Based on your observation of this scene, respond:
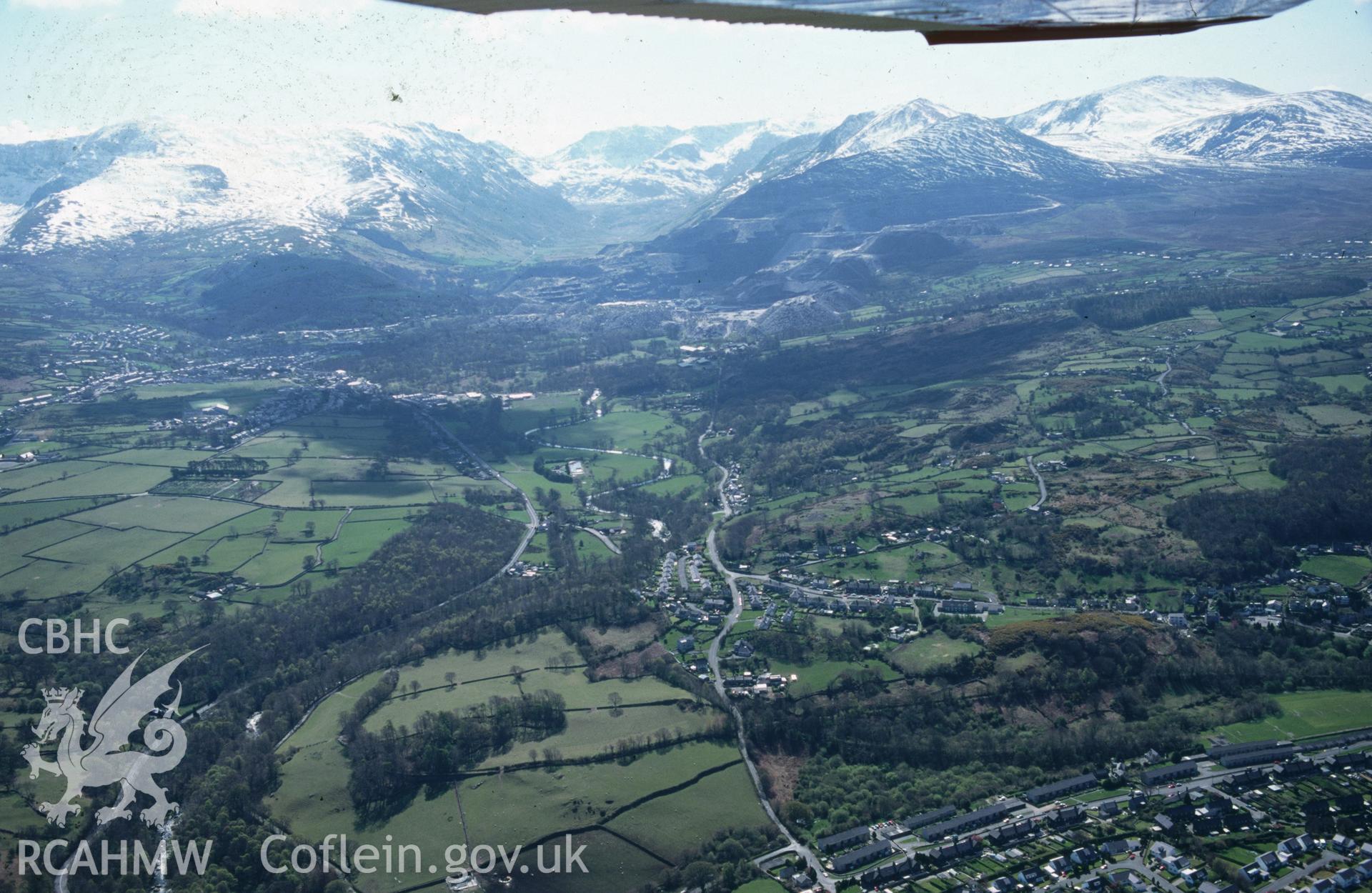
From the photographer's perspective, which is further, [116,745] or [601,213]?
[601,213]

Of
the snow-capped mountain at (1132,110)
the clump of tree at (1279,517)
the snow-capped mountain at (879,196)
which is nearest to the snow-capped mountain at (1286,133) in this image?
the snow-capped mountain at (1132,110)

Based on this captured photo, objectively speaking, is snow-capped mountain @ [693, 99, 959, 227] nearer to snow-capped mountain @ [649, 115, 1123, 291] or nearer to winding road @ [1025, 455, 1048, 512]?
snow-capped mountain @ [649, 115, 1123, 291]

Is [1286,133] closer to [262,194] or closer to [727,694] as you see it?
[727,694]

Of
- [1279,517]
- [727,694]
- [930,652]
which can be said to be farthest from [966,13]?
[1279,517]

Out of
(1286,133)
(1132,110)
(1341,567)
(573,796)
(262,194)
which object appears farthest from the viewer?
(1132,110)

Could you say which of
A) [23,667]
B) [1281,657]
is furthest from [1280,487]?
[23,667]

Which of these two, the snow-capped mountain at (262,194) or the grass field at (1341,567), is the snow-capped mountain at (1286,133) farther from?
the grass field at (1341,567)

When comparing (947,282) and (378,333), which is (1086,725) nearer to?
(947,282)

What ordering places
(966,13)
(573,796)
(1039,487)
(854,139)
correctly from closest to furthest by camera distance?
(966,13) < (573,796) < (1039,487) < (854,139)
